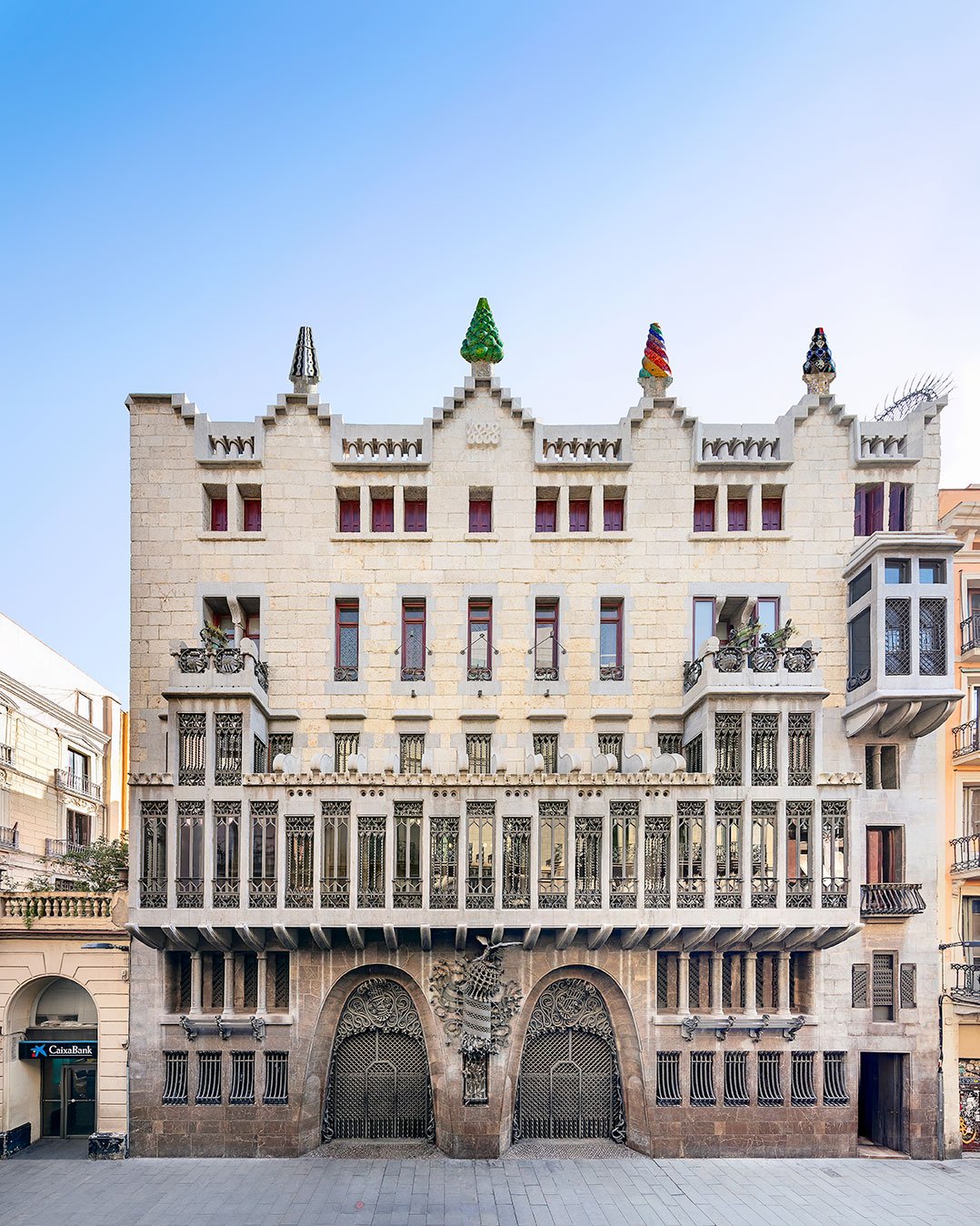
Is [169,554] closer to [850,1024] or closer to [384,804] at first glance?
[384,804]

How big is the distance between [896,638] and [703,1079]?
1356 cm

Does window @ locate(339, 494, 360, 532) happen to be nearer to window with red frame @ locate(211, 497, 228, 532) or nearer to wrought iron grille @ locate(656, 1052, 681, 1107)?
window with red frame @ locate(211, 497, 228, 532)

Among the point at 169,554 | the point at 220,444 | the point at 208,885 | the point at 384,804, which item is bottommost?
the point at 208,885

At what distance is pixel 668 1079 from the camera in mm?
23953

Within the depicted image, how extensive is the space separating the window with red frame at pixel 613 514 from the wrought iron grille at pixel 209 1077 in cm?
1900

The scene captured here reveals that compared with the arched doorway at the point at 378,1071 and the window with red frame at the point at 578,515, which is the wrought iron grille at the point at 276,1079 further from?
the window with red frame at the point at 578,515

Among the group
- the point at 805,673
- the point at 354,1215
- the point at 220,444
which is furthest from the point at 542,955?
the point at 220,444

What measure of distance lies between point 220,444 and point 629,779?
1568 centimetres

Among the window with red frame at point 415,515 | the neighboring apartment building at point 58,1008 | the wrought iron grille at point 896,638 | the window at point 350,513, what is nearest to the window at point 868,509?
the wrought iron grille at point 896,638

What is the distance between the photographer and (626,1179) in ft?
71.4

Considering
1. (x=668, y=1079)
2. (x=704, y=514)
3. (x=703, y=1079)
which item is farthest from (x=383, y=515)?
(x=703, y=1079)

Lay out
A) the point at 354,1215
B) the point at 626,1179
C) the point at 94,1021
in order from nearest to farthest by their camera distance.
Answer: the point at 354,1215
the point at 626,1179
the point at 94,1021

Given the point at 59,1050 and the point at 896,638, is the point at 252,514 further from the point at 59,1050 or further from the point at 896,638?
the point at 896,638

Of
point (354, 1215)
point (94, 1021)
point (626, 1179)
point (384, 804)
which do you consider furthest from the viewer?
point (94, 1021)
